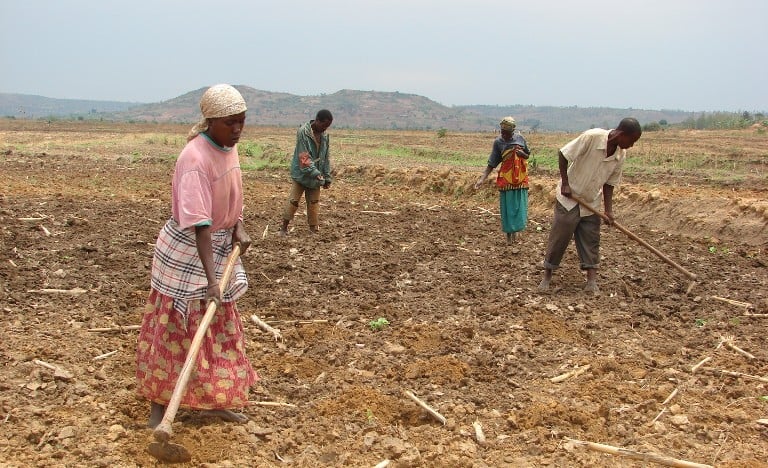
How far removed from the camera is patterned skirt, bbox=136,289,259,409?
3615 millimetres

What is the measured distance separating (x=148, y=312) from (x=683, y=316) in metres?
4.37

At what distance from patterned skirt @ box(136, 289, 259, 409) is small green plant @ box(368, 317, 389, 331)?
2.04 meters

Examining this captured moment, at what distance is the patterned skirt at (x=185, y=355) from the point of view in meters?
3.62

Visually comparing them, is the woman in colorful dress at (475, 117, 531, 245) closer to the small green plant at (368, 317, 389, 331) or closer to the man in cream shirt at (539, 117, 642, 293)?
the man in cream shirt at (539, 117, 642, 293)

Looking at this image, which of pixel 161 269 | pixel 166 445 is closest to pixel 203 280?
pixel 161 269

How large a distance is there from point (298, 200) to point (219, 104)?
534 cm

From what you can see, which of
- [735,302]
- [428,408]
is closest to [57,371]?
[428,408]

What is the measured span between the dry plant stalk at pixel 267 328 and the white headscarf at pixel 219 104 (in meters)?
2.33

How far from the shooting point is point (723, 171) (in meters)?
16.2

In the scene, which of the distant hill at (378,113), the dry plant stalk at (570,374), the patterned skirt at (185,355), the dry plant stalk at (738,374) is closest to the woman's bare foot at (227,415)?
the patterned skirt at (185,355)

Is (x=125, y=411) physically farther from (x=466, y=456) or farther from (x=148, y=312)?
(x=466, y=456)

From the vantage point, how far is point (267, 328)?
5582 millimetres

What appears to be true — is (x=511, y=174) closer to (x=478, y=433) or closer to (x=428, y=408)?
(x=428, y=408)

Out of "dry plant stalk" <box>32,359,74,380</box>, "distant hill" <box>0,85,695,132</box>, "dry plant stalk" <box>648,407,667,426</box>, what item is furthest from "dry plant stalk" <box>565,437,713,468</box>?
"distant hill" <box>0,85,695,132</box>
